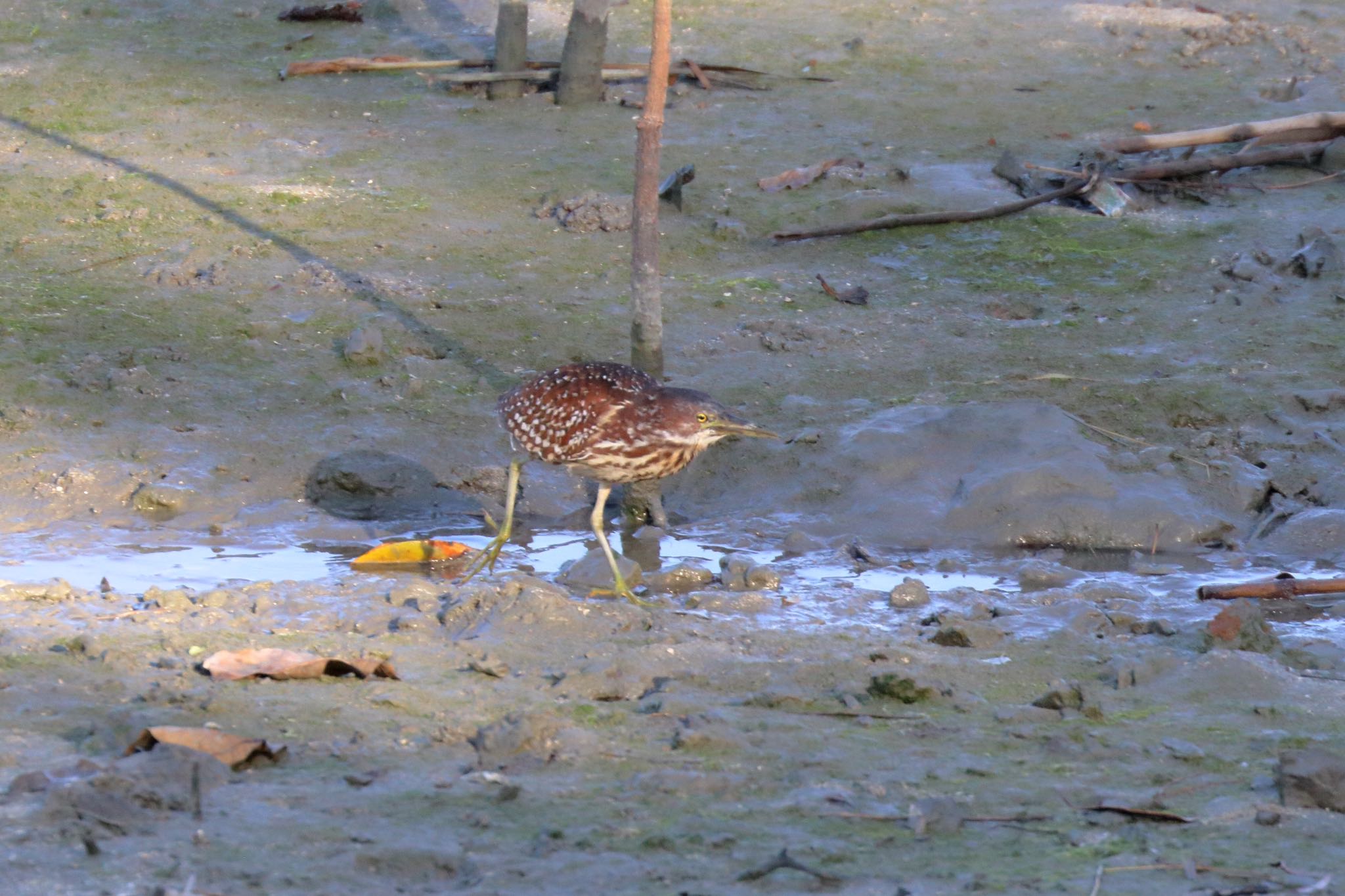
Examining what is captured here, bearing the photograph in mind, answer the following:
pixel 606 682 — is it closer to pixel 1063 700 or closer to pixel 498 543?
pixel 1063 700

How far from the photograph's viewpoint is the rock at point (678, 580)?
6.50 meters

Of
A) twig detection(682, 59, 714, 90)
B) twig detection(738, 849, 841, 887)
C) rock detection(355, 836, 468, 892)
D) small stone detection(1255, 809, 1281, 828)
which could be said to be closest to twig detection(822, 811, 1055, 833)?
twig detection(738, 849, 841, 887)

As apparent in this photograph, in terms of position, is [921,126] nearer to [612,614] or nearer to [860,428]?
[860,428]

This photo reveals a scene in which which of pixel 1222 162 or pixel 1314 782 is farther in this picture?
pixel 1222 162

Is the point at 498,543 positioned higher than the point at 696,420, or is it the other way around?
the point at 696,420

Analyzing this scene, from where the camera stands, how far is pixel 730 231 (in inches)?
403

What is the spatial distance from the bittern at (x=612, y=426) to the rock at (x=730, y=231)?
3702 mm

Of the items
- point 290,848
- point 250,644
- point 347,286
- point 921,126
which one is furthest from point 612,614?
point 921,126

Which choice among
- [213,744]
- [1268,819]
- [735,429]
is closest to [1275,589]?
[735,429]

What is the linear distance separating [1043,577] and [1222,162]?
17.5 feet

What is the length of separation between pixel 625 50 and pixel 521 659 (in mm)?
9278

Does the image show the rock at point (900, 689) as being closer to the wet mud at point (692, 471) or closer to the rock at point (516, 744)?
the wet mud at point (692, 471)

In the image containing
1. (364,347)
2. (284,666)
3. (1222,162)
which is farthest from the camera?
(1222,162)

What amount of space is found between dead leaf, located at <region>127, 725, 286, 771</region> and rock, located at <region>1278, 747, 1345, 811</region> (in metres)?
2.61
